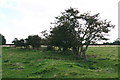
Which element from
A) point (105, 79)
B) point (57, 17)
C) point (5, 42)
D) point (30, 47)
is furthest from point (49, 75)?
point (5, 42)

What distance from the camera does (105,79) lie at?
25281mm

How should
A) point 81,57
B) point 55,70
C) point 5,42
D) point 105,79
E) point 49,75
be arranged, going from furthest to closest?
point 5,42 → point 81,57 → point 55,70 → point 49,75 → point 105,79

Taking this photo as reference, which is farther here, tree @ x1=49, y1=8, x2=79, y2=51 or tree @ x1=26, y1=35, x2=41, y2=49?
tree @ x1=26, y1=35, x2=41, y2=49

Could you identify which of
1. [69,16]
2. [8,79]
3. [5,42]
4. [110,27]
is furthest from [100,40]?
[5,42]

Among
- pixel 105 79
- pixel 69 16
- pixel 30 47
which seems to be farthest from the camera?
pixel 30 47

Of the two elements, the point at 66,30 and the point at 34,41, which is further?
the point at 34,41

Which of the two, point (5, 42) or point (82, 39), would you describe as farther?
point (5, 42)

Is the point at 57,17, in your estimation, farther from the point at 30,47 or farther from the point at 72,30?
the point at 30,47

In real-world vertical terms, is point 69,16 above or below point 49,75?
above

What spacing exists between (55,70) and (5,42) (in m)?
74.7

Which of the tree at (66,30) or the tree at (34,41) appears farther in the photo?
the tree at (34,41)

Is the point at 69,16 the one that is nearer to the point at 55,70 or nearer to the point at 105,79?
the point at 55,70

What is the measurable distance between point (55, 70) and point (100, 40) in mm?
26229

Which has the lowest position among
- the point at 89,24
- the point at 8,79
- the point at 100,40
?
the point at 8,79
